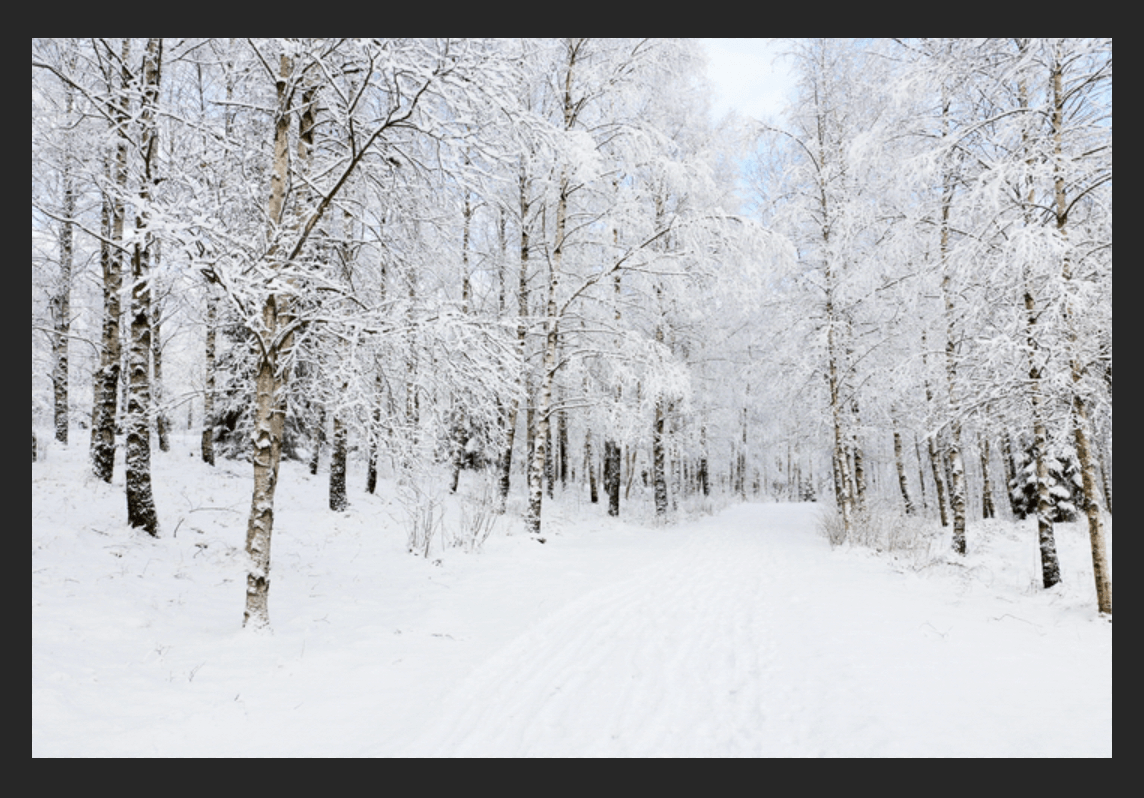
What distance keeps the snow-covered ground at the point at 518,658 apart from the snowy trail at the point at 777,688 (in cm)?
2

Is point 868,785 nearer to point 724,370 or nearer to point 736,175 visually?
point 736,175

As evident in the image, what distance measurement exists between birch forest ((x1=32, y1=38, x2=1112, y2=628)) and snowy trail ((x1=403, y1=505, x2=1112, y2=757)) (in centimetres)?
193

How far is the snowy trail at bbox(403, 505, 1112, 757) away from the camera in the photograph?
8.79 feet

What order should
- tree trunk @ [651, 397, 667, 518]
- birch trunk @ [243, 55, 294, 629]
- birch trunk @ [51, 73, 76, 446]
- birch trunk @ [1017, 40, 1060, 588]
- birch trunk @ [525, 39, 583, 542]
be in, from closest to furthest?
birch trunk @ [243, 55, 294, 629] → birch trunk @ [1017, 40, 1060, 588] → birch trunk @ [51, 73, 76, 446] → birch trunk @ [525, 39, 583, 542] → tree trunk @ [651, 397, 667, 518]

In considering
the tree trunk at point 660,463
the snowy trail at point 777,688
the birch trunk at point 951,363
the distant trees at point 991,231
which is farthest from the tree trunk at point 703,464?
the snowy trail at point 777,688

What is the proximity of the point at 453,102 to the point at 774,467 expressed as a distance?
4373cm

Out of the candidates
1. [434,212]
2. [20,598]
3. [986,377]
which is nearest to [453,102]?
[434,212]

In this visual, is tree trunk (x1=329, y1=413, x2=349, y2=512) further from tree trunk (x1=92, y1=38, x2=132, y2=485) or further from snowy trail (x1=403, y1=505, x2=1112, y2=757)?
snowy trail (x1=403, y1=505, x2=1112, y2=757)

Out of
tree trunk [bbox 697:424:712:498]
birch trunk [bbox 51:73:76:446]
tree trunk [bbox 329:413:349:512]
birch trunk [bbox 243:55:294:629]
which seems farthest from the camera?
tree trunk [bbox 697:424:712:498]

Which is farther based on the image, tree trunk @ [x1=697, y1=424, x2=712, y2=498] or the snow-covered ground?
tree trunk @ [x1=697, y1=424, x2=712, y2=498]

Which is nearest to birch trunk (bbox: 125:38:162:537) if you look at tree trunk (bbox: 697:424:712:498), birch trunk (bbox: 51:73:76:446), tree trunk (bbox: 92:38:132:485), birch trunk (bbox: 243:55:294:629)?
tree trunk (bbox: 92:38:132:485)

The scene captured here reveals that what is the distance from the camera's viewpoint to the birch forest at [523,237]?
4.56 m

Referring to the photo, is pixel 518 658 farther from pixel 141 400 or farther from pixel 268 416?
pixel 141 400

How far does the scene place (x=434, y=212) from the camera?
688cm
